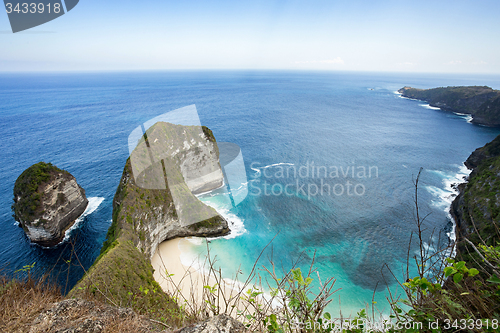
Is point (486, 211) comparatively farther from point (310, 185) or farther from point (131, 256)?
point (131, 256)

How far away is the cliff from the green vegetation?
12.1 meters

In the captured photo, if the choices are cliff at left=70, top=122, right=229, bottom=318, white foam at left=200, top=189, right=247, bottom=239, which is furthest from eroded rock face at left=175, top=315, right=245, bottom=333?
white foam at left=200, top=189, right=247, bottom=239

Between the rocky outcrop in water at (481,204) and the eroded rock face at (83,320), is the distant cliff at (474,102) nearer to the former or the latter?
the rocky outcrop in water at (481,204)

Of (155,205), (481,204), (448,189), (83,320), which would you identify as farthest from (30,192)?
(448,189)

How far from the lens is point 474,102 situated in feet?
332

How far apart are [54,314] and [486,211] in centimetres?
3937

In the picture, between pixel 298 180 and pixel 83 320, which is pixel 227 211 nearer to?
pixel 298 180

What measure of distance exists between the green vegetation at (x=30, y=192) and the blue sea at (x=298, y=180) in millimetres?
4074

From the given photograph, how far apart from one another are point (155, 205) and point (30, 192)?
1762cm

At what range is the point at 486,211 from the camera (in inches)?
1068

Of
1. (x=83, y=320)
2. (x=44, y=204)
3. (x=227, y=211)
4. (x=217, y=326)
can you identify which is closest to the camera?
(x=217, y=326)

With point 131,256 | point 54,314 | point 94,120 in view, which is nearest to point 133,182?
point 131,256

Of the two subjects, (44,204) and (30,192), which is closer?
(30,192)

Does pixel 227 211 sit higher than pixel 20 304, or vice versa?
pixel 20 304
